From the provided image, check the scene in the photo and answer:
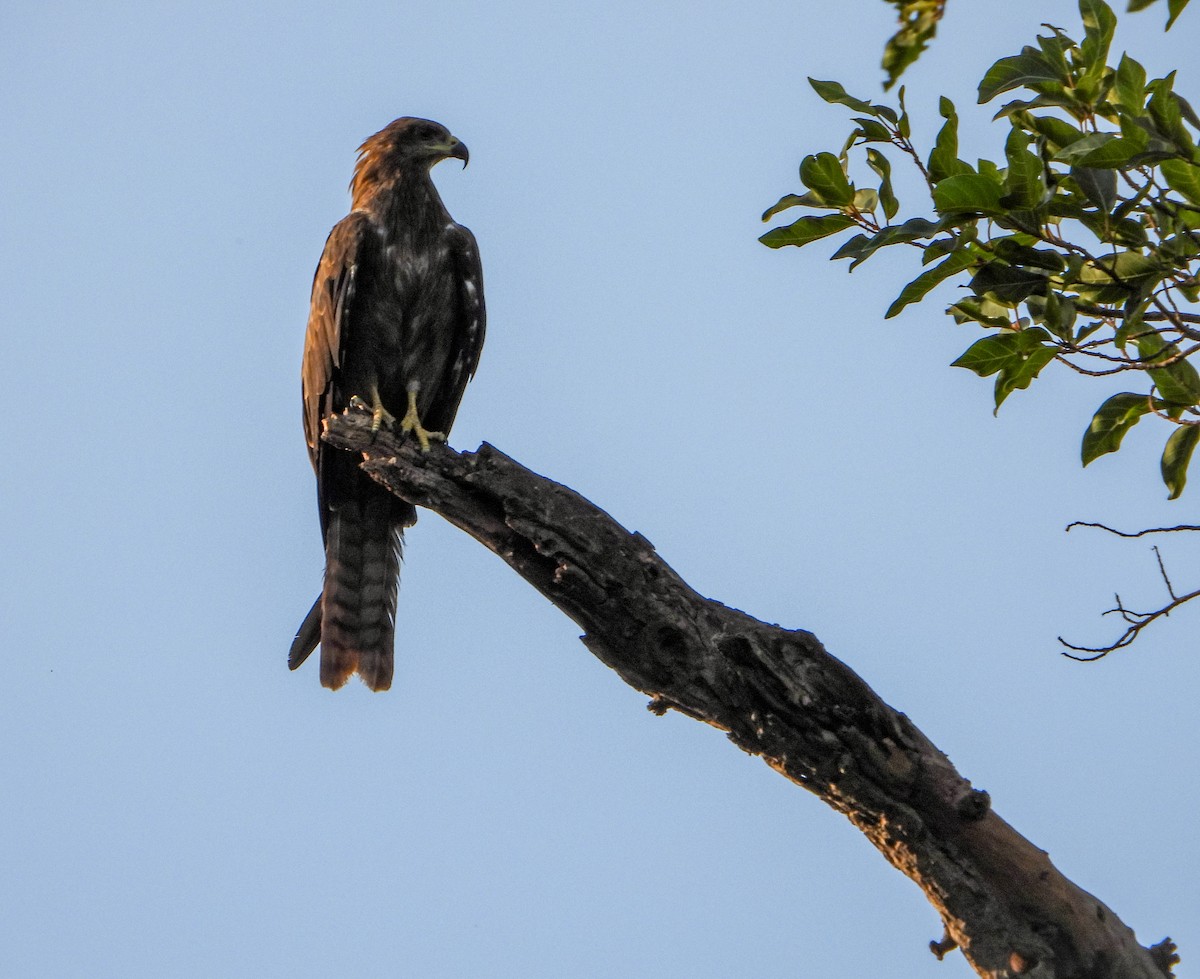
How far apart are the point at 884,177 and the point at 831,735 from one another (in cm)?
152

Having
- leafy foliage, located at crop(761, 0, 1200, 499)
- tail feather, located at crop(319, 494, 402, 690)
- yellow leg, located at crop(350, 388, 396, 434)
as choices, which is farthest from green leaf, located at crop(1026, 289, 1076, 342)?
tail feather, located at crop(319, 494, 402, 690)

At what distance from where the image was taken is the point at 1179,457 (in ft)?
11.8

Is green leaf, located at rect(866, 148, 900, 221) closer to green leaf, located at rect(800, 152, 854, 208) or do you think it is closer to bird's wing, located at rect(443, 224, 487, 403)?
green leaf, located at rect(800, 152, 854, 208)

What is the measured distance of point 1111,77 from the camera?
10.7 feet

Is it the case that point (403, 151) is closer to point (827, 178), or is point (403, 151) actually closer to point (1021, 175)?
point (827, 178)

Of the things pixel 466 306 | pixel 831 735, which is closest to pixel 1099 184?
pixel 831 735

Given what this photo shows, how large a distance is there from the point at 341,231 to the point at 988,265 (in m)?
4.11

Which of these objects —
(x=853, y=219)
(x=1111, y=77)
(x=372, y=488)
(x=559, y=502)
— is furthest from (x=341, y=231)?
(x=1111, y=77)

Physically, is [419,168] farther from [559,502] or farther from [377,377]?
[559,502]

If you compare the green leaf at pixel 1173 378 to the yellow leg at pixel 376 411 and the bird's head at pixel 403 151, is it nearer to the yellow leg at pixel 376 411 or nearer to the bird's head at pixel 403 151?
the yellow leg at pixel 376 411

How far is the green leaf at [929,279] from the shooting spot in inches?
130

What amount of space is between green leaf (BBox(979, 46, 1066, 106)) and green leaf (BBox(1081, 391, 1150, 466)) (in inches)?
35.1

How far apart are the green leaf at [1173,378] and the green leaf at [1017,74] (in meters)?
0.76

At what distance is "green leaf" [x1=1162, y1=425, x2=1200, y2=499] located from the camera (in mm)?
3594
